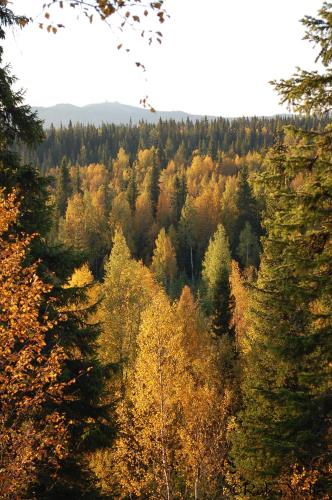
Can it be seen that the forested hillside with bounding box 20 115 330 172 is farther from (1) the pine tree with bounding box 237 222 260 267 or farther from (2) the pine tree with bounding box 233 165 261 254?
(1) the pine tree with bounding box 237 222 260 267

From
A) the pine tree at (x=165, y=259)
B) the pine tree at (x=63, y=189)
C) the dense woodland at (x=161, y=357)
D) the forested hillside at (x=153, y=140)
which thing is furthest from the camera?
the forested hillside at (x=153, y=140)

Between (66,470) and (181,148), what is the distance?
13531 cm

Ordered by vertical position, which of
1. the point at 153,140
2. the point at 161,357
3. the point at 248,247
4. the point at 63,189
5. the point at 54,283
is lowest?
the point at 248,247

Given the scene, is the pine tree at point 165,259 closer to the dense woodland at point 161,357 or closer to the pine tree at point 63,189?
the pine tree at point 63,189

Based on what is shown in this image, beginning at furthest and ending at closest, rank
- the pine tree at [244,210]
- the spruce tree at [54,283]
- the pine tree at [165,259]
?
the pine tree at [244,210]
the pine tree at [165,259]
the spruce tree at [54,283]

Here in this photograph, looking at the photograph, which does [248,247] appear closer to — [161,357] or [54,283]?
[161,357]

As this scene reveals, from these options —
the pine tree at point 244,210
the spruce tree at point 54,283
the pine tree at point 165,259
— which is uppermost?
the spruce tree at point 54,283

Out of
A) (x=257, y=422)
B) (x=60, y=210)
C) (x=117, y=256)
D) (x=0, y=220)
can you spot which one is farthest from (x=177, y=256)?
(x=0, y=220)

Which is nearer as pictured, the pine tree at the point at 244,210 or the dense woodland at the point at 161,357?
the dense woodland at the point at 161,357

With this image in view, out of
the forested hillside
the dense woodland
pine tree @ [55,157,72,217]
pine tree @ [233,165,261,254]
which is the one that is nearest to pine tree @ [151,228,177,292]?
pine tree @ [233,165,261,254]

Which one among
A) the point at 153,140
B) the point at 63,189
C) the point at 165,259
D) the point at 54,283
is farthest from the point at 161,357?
the point at 153,140

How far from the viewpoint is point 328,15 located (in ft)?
21.6

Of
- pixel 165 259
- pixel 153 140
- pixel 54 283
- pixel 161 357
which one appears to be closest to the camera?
pixel 54 283

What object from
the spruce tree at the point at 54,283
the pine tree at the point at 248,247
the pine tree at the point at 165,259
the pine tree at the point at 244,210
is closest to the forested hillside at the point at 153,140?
the pine tree at the point at 244,210
